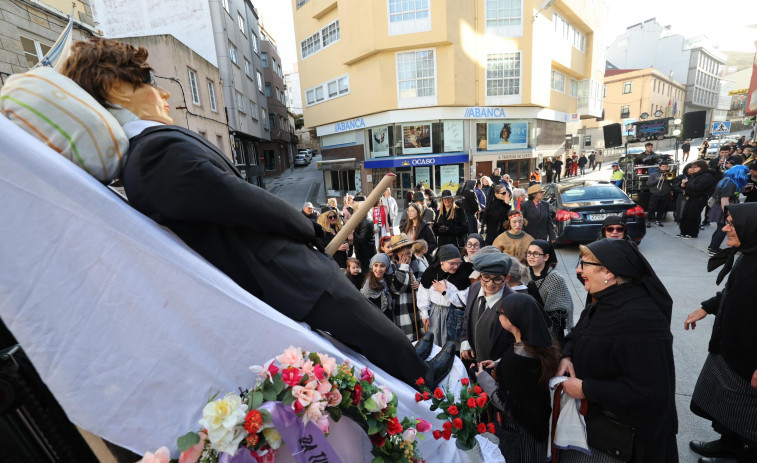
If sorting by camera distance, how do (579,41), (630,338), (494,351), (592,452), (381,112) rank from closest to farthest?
(630,338), (592,452), (494,351), (381,112), (579,41)

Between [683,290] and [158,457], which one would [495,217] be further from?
[158,457]

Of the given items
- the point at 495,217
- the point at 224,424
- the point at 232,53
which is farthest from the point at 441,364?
the point at 232,53

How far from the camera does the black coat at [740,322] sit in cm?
229

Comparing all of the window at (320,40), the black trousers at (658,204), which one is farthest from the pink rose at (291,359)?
the window at (320,40)

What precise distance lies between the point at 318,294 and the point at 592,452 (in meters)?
1.95

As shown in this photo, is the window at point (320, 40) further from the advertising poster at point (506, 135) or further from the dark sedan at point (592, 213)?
the dark sedan at point (592, 213)

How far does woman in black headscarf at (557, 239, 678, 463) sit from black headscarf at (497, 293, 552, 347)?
228 millimetres

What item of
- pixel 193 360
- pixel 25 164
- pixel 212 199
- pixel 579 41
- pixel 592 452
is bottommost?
pixel 592 452

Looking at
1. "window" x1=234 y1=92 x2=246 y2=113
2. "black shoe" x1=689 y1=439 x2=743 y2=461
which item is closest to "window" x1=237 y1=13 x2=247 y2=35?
"window" x1=234 y1=92 x2=246 y2=113

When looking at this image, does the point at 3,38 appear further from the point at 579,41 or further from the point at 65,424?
the point at 579,41

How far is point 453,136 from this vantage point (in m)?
21.4

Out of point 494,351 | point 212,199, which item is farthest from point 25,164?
point 494,351

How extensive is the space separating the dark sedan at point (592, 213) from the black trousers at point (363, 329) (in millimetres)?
7726

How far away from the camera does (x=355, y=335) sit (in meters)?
1.54
